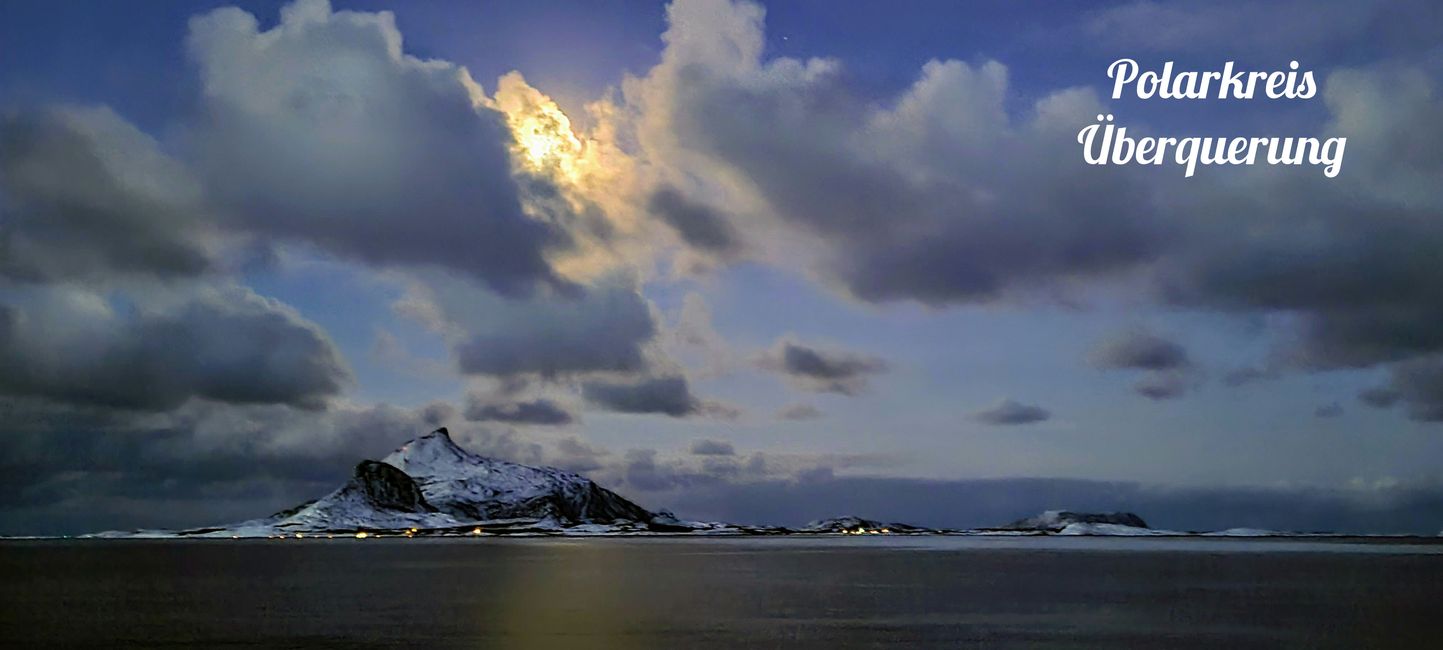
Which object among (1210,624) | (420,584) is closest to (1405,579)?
(1210,624)

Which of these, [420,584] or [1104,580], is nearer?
[420,584]

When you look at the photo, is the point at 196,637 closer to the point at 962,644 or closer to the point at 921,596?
the point at 962,644

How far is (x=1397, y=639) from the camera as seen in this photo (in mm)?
63250

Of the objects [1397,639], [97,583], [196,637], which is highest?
[1397,639]

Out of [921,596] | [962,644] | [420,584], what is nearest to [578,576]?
[420,584]

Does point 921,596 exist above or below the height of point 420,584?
above

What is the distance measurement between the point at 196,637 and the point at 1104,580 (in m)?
108

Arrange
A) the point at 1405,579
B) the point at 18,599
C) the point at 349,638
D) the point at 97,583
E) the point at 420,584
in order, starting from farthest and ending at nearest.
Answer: the point at 1405,579 → the point at 97,583 → the point at 420,584 → the point at 18,599 → the point at 349,638

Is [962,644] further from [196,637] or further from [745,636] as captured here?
[196,637]

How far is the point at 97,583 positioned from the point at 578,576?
180ft

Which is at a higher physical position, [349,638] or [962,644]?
[962,644]

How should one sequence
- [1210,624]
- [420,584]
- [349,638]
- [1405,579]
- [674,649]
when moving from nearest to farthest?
[674,649] → [349,638] → [1210,624] → [420,584] → [1405,579]

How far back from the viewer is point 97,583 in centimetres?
13625

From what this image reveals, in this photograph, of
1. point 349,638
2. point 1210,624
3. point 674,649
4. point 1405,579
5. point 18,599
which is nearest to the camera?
point 674,649
